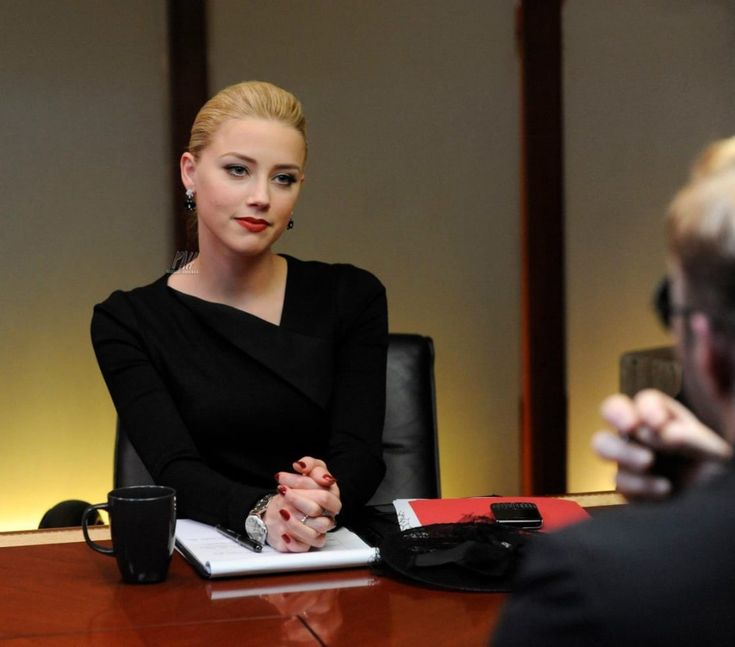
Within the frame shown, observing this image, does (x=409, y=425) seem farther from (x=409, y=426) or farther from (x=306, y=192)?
(x=306, y=192)

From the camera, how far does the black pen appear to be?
4.94 ft

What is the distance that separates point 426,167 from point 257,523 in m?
2.75

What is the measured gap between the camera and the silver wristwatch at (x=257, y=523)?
1.54 meters

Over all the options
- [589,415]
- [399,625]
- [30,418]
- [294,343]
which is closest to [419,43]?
[589,415]

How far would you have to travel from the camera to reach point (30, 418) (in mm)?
3838

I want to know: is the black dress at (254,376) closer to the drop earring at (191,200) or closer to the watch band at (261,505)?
the drop earring at (191,200)

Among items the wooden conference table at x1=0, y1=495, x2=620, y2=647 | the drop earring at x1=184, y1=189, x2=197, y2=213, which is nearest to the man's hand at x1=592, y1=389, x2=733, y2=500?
the wooden conference table at x1=0, y1=495, x2=620, y2=647

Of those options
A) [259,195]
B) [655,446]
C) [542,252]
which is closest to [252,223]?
[259,195]

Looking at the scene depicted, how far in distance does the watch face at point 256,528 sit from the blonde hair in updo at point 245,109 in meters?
0.78

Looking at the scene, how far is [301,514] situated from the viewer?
1.50m

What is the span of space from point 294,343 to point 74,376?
1978 mm

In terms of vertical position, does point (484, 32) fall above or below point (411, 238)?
above

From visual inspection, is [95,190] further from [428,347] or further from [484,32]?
[428,347]

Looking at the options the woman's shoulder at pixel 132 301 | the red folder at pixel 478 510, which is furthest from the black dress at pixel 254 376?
the red folder at pixel 478 510
